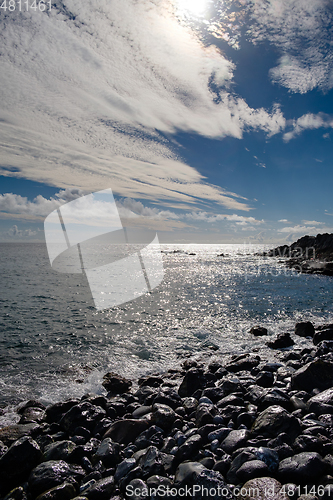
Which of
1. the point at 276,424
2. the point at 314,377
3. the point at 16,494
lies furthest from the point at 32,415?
the point at 314,377

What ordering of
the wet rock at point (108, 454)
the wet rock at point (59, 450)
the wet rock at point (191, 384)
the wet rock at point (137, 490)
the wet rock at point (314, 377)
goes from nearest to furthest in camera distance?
1. the wet rock at point (137, 490)
2. the wet rock at point (108, 454)
3. the wet rock at point (59, 450)
4. the wet rock at point (314, 377)
5. the wet rock at point (191, 384)

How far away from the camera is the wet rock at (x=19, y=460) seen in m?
5.49

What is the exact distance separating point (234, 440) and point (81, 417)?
15.0 ft

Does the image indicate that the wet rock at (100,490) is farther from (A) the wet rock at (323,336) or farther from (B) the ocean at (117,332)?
(A) the wet rock at (323,336)

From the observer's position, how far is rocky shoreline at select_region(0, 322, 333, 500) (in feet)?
15.4

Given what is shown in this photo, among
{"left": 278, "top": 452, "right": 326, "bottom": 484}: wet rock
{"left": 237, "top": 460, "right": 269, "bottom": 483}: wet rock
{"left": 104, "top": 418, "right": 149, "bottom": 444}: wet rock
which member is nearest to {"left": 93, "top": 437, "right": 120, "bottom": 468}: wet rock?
{"left": 104, "top": 418, "right": 149, "bottom": 444}: wet rock

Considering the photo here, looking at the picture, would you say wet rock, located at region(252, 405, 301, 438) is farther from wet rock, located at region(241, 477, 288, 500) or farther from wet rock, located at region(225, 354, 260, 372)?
wet rock, located at region(225, 354, 260, 372)

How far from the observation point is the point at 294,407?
7121mm

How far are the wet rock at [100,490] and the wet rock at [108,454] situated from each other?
28.3 inches

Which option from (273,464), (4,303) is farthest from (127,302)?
(273,464)

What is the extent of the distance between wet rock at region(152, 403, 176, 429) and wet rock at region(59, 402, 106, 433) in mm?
1846

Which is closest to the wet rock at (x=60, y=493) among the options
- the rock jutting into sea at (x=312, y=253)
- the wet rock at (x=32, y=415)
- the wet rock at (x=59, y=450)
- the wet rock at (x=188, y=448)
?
the wet rock at (x=59, y=450)

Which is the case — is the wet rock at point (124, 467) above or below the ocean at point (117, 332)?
above

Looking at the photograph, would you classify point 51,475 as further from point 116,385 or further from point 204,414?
point 116,385
